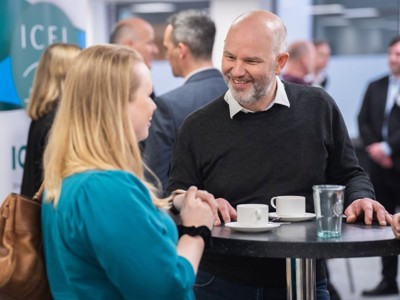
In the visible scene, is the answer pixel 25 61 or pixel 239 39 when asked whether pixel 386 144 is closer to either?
pixel 25 61

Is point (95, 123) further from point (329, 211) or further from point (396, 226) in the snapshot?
point (396, 226)

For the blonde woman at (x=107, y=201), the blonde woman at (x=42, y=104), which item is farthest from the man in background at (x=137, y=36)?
the blonde woman at (x=107, y=201)

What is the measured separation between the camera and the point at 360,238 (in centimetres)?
214

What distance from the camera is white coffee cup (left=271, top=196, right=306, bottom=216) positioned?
244cm

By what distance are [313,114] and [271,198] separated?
336 millimetres

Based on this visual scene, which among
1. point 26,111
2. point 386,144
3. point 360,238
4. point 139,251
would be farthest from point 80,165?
point 386,144

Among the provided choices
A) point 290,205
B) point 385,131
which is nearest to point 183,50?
point 290,205

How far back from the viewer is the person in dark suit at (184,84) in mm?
3857

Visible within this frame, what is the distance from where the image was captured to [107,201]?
5.82 ft

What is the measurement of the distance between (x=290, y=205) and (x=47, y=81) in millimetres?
1879

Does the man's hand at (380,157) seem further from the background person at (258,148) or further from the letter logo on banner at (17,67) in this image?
the background person at (258,148)

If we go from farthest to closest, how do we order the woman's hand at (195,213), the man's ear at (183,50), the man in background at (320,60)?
the man in background at (320,60) → the man's ear at (183,50) → the woman's hand at (195,213)

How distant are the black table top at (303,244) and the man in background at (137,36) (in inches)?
112

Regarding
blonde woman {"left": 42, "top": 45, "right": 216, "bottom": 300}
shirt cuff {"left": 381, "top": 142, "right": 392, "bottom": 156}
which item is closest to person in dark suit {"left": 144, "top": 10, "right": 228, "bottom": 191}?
blonde woman {"left": 42, "top": 45, "right": 216, "bottom": 300}
